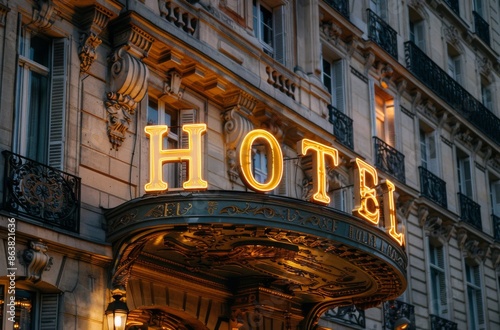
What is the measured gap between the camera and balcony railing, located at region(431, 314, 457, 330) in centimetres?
2323

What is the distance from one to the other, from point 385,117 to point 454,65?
A: 20.6ft

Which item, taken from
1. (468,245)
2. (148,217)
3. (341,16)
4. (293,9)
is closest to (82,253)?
(148,217)

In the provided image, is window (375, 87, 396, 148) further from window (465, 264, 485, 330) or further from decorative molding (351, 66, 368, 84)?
window (465, 264, 485, 330)

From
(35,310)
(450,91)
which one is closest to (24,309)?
(35,310)

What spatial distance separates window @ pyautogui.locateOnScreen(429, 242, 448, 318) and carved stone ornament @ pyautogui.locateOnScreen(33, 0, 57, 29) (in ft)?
43.6

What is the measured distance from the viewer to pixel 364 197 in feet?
52.0

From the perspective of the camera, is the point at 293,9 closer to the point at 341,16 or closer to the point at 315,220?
the point at 341,16

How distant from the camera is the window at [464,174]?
2778cm

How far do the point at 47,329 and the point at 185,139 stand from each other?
181 inches

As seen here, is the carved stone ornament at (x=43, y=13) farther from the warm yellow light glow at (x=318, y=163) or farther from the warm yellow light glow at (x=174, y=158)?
the warm yellow light glow at (x=318, y=163)

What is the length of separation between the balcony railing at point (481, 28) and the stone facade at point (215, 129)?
12.5 ft

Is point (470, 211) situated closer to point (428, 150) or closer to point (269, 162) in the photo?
point (428, 150)

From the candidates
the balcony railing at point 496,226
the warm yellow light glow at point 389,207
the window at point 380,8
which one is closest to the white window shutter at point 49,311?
the warm yellow light glow at point 389,207

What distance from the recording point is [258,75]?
1786cm
